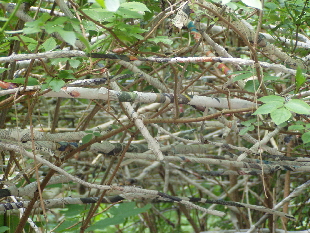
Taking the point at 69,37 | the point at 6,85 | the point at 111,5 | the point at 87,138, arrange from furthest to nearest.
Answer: the point at 87,138, the point at 6,85, the point at 69,37, the point at 111,5

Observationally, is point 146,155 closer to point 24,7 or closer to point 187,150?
point 187,150

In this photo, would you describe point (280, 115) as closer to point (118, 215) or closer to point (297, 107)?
point (297, 107)

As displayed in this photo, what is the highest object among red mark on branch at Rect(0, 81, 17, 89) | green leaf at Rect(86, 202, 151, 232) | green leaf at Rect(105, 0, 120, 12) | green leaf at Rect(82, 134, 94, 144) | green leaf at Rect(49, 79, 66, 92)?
green leaf at Rect(105, 0, 120, 12)

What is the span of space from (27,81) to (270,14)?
40.0 inches

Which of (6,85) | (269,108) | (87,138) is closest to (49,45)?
(6,85)

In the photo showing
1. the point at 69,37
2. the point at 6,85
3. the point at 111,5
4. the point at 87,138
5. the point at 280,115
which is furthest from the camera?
the point at 87,138

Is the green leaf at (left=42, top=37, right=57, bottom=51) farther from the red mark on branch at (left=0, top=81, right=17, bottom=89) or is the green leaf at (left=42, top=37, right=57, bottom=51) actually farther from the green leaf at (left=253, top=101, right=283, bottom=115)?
the green leaf at (left=253, top=101, right=283, bottom=115)

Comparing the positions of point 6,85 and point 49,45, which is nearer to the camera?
point 49,45

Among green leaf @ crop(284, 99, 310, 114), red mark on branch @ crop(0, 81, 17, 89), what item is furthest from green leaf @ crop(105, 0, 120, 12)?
red mark on branch @ crop(0, 81, 17, 89)

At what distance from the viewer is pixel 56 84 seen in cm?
96

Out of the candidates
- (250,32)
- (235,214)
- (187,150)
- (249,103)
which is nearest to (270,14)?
(250,32)

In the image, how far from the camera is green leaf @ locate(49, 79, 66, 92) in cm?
94

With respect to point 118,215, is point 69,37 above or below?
above

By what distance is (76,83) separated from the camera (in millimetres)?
1192
